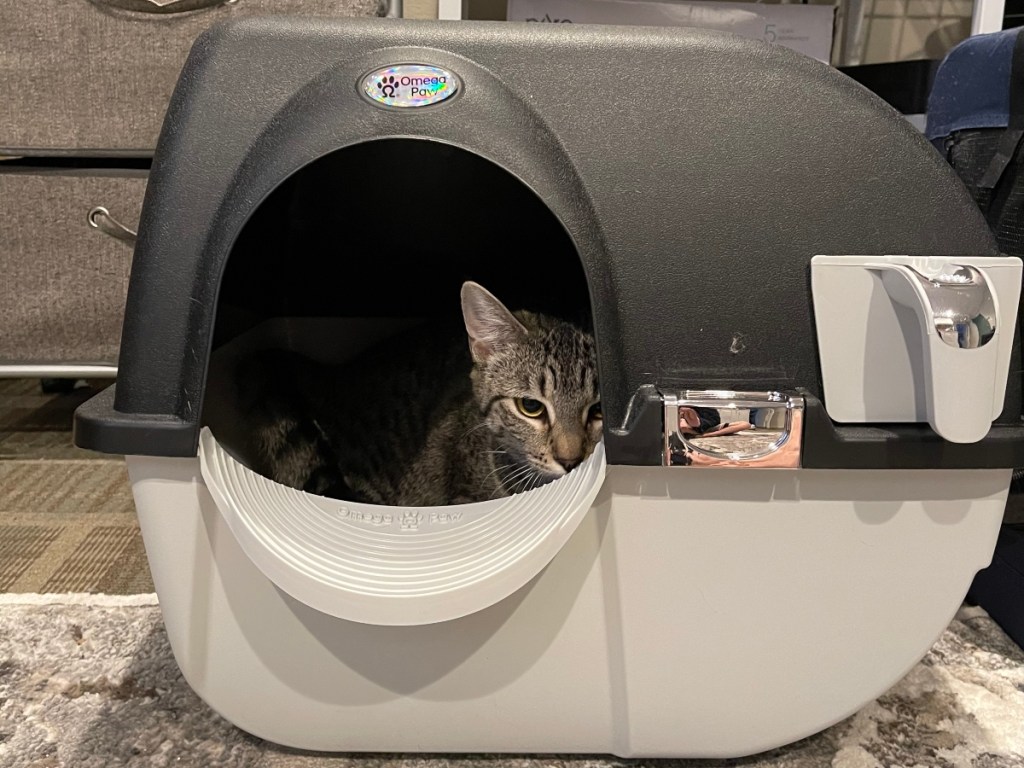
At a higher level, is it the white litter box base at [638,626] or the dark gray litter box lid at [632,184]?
the dark gray litter box lid at [632,184]

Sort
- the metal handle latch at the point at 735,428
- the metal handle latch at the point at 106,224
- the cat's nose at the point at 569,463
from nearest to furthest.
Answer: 1. the metal handle latch at the point at 735,428
2. the cat's nose at the point at 569,463
3. the metal handle latch at the point at 106,224

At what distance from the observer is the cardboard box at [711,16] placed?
1398 mm

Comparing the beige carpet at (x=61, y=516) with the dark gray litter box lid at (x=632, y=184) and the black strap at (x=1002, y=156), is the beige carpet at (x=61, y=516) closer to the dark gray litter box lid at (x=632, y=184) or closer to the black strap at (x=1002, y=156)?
the dark gray litter box lid at (x=632, y=184)

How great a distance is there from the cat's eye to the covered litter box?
1.03 ft

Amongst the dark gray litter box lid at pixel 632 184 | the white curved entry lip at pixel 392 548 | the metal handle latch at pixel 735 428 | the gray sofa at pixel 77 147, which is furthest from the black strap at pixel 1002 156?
the gray sofa at pixel 77 147

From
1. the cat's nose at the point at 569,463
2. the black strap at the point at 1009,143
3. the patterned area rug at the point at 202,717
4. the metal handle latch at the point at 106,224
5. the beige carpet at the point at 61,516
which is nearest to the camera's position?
the patterned area rug at the point at 202,717

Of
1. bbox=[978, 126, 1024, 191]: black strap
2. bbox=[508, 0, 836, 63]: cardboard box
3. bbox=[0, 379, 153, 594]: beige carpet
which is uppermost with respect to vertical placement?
bbox=[508, 0, 836, 63]: cardboard box

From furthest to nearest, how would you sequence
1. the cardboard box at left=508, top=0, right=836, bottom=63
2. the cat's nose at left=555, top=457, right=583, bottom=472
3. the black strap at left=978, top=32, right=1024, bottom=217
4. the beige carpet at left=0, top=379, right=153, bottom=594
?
1. the cardboard box at left=508, top=0, right=836, bottom=63
2. the beige carpet at left=0, top=379, right=153, bottom=594
3. the cat's nose at left=555, top=457, right=583, bottom=472
4. the black strap at left=978, top=32, right=1024, bottom=217

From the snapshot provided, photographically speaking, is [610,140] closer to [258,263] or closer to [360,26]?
[360,26]

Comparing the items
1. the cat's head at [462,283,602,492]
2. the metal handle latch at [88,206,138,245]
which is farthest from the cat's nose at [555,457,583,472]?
the metal handle latch at [88,206,138,245]

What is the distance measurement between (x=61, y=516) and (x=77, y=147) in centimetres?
60

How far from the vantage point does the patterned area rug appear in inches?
26.4

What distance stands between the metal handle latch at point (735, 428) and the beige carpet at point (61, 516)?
0.78 m

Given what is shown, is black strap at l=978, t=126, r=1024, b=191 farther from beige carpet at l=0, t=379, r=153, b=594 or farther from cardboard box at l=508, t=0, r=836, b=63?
beige carpet at l=0, t=379, r=153, b=594
